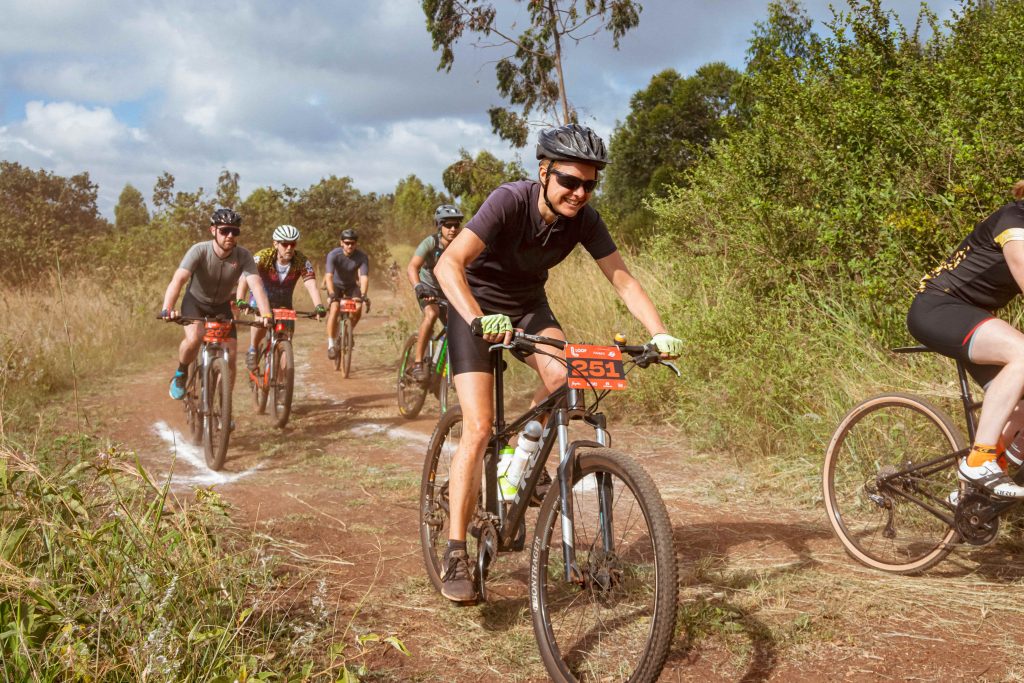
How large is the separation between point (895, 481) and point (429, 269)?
6.06 metres

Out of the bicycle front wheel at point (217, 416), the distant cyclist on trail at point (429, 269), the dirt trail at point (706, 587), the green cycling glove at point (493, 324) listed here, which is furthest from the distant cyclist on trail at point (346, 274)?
the green cycling glove at point (493, 324)

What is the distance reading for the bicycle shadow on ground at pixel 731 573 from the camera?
141 inches

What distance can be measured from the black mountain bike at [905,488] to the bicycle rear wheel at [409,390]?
16.9ft

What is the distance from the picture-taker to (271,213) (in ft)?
98.7

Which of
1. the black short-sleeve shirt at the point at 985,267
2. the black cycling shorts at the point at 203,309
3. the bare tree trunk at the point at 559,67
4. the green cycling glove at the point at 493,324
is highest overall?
the bare tree trunk at the point at 559,67

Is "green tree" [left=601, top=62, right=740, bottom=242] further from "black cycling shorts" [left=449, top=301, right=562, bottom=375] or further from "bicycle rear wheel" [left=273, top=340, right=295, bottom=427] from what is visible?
"black cycling shorts" [left=449, top=301, right=562, bottom=375]

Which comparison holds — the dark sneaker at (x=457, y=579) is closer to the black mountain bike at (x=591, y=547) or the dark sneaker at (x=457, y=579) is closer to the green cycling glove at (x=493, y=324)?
the black mountain bike at (x=591, y=547)

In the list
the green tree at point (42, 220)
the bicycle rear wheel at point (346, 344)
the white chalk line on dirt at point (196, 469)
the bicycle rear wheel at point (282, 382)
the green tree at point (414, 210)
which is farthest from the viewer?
the green tree at point (414, 210)

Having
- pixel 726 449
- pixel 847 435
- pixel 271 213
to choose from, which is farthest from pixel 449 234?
pixel 271 213

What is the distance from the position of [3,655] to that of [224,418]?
4940 millimetres

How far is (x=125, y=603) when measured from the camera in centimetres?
303

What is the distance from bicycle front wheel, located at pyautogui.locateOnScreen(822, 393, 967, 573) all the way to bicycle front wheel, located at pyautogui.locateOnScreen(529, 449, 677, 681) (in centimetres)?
196

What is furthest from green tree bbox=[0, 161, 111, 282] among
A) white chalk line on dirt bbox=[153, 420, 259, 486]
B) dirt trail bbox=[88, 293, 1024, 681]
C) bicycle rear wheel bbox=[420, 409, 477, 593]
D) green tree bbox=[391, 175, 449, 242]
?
green tree bbox=[391, 175, 449, 242]

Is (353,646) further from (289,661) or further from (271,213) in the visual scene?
(271,213)
